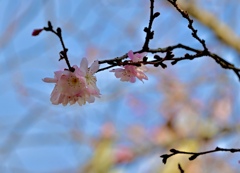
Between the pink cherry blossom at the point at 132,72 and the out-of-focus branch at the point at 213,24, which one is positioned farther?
the out-of-focus branch at the point at 213,24

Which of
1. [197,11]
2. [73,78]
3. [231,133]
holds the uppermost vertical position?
[197,11]

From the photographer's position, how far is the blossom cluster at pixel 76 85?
93 centimetres

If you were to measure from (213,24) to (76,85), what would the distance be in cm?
223

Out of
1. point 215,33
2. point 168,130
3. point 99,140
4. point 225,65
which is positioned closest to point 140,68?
point 225,65

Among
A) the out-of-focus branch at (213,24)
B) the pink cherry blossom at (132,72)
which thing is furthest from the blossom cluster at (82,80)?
the out-of-focus branch at (213,24)

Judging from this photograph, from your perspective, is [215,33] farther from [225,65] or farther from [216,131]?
[225,65]

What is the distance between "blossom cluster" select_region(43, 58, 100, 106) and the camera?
3.06ft

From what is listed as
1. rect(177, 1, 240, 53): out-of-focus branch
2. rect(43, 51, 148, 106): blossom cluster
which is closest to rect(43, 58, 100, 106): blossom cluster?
rect(43, 51, 148, 106): blossom cluster

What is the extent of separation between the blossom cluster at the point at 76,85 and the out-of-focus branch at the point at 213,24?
6.78ft

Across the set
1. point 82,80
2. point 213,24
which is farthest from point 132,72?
point 213,24

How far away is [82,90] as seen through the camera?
3.26 feet

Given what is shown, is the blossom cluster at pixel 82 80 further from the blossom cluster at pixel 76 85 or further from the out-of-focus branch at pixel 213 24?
the out-of-focus branch at pixel 213 24

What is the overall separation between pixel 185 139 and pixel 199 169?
3.13ft

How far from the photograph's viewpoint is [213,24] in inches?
119
